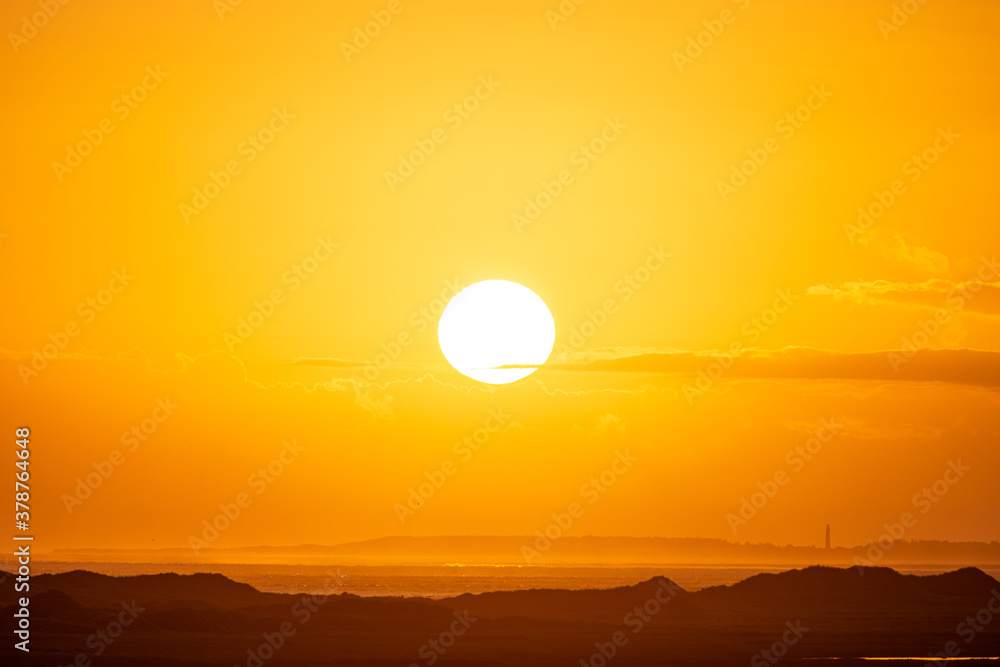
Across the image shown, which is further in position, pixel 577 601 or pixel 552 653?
pixel 577 601

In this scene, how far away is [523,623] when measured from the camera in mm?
66125

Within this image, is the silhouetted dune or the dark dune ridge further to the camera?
the silhouetted dune

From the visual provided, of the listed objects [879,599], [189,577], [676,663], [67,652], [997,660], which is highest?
[879,599]

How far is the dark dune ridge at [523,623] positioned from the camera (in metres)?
51.6

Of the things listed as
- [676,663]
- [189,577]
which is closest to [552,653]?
[676,663]

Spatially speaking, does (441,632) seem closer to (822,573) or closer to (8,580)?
(8,580)

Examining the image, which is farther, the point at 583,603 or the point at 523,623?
the point at 583,603

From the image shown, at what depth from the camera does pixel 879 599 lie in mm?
82750

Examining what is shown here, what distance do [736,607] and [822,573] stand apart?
13000mm

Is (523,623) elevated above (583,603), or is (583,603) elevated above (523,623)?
(583,603)

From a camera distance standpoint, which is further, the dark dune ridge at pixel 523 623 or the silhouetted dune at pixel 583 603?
the silhouetted dune at pixel 583 603

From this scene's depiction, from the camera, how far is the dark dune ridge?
51.6 m

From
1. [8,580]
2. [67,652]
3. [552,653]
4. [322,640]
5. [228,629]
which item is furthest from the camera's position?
[8,580]

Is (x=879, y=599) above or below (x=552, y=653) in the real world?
above
